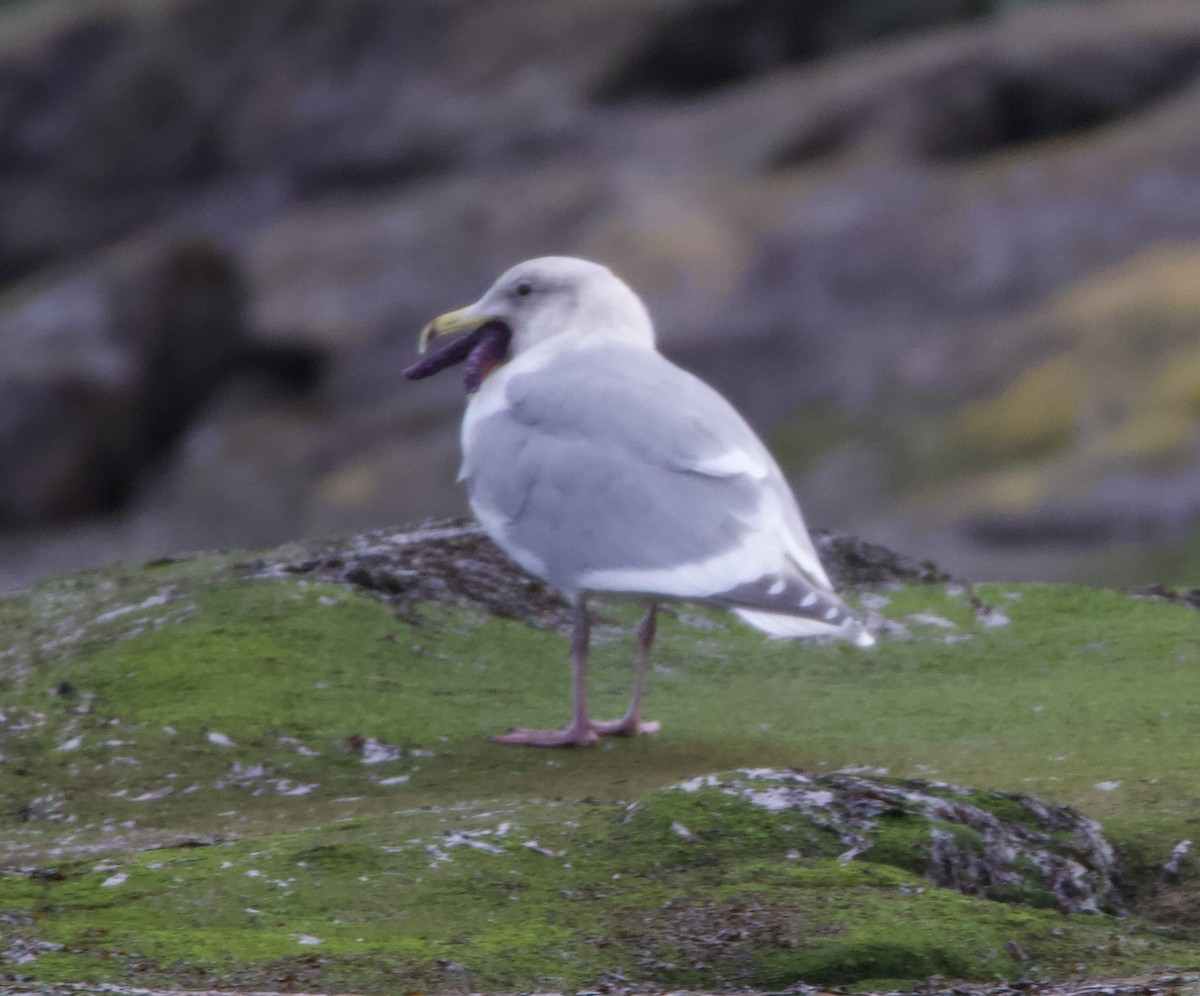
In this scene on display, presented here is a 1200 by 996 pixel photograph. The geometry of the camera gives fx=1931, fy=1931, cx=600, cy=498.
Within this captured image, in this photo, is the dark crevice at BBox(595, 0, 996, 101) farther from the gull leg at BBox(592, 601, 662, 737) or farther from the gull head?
the gull leg at BBox(592, 601, 662, 737)

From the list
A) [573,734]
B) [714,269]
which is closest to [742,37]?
[714,269]

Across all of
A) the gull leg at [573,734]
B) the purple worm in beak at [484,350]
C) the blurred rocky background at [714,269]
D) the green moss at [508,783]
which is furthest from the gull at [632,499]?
the blurred rocky background at [714,269]

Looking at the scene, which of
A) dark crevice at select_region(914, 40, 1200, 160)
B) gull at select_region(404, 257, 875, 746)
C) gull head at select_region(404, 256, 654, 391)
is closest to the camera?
gull at select_region(404, 257, 875, 746)

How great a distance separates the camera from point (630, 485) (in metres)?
5.14

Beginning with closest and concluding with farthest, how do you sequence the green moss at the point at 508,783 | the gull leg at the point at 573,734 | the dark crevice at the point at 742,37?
the green moss at the point at 508,783 < the gull leg at the point at 573,734 < the dark crevice at the point at 742,37

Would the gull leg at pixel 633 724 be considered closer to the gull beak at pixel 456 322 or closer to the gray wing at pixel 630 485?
the gray wing at pixel 630 485

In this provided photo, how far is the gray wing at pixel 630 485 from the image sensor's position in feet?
16.3

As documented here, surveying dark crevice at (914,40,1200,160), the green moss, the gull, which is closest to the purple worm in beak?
the gull

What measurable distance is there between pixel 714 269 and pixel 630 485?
50.1ft

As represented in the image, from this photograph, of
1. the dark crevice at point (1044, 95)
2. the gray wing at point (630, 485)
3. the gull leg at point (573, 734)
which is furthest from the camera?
the dark crevice at point (1044, 95)

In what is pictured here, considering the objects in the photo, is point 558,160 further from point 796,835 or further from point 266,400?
point 796,835

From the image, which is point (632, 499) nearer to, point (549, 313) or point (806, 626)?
point (806, 626)

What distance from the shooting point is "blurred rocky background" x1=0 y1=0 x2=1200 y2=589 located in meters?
16.2

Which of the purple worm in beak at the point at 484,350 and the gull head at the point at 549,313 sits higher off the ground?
the gull head at the point at 549,313
